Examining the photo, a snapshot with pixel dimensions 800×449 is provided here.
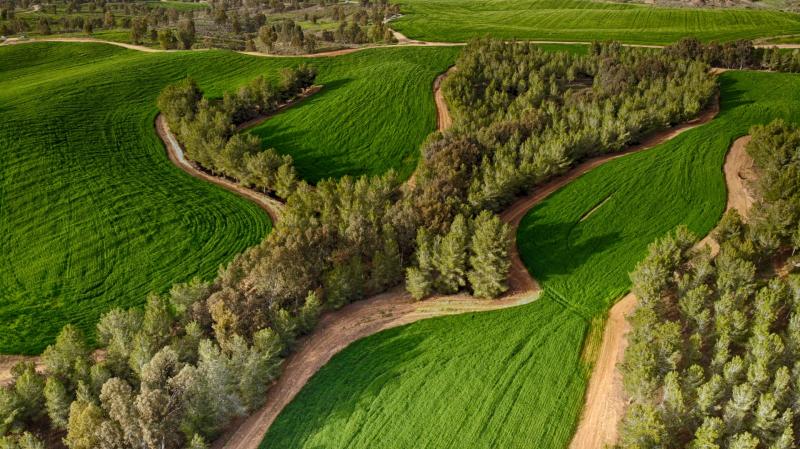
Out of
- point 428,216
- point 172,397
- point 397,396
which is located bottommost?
point 397,396

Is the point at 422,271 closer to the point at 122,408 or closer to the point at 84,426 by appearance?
the point at 122,408

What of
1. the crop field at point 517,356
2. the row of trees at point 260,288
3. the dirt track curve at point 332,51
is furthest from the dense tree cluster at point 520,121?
the dirt track curve at point 332,51

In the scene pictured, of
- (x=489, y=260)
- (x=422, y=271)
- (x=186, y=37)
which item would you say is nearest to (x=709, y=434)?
(x=489, y=260)

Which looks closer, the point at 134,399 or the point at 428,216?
the point at 134,399

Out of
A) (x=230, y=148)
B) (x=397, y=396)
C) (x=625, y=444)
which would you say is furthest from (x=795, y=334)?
(x=230, y=148)

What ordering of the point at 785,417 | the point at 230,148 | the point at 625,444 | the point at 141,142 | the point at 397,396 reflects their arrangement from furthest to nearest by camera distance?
the point at 141,142 < the point at 230,148 < the point at 397,396 < the point at 625,444 < the point at 785,417

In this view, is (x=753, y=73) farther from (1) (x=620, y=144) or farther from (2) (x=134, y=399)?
(2) (x=134, y=399)

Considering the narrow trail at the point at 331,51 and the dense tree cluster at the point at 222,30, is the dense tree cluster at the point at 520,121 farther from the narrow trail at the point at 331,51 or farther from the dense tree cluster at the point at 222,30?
the dense tree cluster at the point at 222,30

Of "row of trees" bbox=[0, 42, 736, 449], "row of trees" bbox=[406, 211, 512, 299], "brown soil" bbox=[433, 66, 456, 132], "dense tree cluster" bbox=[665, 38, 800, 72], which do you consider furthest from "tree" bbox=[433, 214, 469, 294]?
"dense tree cluster" bbox=[665, 38, 800, 72]
